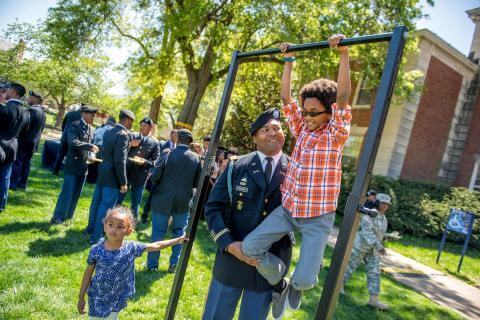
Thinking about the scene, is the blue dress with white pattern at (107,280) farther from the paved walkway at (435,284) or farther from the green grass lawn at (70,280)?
the paved walkway at (435,284)

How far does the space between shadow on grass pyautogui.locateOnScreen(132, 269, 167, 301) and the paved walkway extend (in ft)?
18.8

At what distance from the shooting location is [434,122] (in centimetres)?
1836

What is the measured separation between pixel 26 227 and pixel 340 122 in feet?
18.6

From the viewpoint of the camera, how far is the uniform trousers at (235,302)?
2539 mm

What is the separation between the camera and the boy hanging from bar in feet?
7.07

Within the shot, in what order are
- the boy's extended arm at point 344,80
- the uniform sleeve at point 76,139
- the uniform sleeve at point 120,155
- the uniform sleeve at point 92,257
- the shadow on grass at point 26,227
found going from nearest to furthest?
the boy's extended arm at point 344,80 → the uniform sleeve at point 92,257 → the shadow on grass at point 26,227 → the uniform sleeve at point 120,155 → the uniform sleeve at point 76,139

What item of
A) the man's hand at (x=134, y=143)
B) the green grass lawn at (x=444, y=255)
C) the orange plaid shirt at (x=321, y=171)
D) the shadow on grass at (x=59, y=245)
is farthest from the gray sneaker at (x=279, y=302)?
the green grass lawn at (x=444, y=255)

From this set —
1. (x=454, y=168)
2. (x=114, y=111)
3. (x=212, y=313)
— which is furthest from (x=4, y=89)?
(x=114, y=111)

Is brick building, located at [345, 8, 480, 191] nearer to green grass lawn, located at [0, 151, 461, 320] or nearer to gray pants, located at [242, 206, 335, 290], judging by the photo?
green grass lawn, located at [0, 151, 461, 320]

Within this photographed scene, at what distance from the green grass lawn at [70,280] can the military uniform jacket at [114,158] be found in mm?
1144

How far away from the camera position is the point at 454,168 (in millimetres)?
18938

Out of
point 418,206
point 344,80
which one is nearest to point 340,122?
point 344,80

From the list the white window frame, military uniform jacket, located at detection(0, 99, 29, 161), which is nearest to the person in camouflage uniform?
military uniform jacket, located at detection(0, 99, 29, 161)

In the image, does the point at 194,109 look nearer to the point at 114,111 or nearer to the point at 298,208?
the point at 298,208
